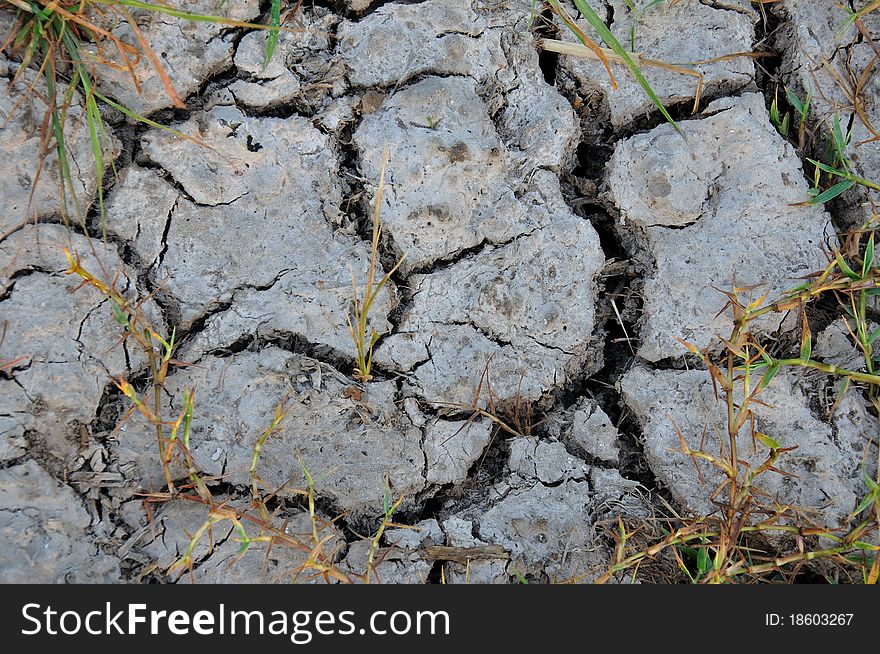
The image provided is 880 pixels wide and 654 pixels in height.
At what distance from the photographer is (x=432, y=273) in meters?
1.70

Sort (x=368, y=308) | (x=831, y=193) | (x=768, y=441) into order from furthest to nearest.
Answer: (x=831, y=193) → (x=368, y=308) → (x=768, y=441)

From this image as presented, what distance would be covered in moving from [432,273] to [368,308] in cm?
19

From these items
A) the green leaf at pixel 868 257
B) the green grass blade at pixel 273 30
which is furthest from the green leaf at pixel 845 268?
the green grass blade at pixel 273 30

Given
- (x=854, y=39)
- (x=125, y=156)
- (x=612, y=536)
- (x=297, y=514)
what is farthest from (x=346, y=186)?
(x=854, y=39)

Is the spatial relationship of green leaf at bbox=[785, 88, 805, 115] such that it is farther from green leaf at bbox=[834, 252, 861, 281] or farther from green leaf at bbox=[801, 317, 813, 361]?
green leaf at bbox=[801, 317, 813, 361]

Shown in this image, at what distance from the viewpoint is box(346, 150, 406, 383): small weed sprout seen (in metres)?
1.62

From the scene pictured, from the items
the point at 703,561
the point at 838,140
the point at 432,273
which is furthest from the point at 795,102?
the point at 703,561

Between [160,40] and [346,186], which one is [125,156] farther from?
[346,186]

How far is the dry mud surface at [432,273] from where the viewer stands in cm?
158

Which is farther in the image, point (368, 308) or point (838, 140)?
point (838, 140)

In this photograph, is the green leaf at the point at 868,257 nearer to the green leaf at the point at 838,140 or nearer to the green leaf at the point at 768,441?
the green leaf at the point at 838,140

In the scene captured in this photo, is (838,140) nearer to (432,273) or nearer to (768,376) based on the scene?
(768,376)

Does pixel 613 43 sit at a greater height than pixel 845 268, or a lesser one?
greater

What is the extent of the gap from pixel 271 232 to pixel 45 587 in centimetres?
90
